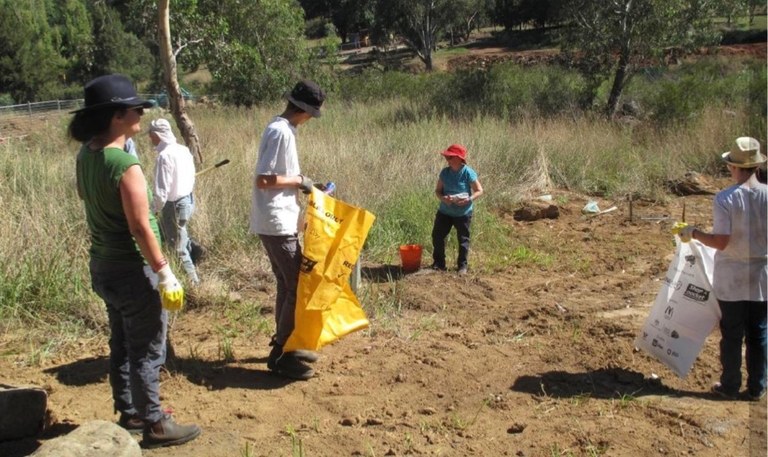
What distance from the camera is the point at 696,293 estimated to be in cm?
439

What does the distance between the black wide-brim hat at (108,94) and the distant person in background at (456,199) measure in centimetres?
374

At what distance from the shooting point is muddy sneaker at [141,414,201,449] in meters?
3.62

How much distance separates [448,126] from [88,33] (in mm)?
34838

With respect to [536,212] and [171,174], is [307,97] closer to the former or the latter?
[171,174]

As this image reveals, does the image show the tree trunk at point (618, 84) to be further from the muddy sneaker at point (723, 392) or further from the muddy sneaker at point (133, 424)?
the muddy sneaker at point (133, 424)

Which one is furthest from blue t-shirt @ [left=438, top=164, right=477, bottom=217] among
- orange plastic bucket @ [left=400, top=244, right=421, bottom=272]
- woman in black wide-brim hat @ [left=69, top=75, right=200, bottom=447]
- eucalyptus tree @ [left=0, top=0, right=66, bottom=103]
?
eucalyptus tree @ [left=0, top=0, right=66, bottom=103]

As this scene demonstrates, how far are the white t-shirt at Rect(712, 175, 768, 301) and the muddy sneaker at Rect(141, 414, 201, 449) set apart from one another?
3072 millimetres

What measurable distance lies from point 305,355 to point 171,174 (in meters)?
2.36

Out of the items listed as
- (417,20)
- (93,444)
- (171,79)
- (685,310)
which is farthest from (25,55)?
(685,310)

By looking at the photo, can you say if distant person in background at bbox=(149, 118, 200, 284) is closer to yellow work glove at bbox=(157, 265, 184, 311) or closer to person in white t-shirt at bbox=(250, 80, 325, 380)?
person in white t-shirt at bbox=(250, 80, 325, 380)

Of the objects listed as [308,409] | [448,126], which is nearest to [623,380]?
[308,409]

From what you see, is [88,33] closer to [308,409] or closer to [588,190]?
[588,190]

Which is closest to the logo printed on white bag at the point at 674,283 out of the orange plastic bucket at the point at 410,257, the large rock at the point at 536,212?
the orange plastic bucket at the point at 410,257

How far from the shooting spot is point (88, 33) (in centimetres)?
4112
